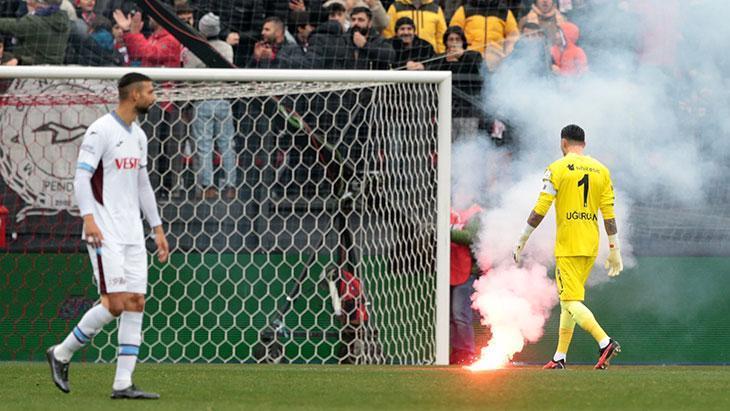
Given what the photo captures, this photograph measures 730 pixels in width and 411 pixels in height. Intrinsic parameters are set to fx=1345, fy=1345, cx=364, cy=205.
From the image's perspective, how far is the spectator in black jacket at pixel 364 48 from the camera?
13.4 metres

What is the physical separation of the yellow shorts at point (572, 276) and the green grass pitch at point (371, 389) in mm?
1050

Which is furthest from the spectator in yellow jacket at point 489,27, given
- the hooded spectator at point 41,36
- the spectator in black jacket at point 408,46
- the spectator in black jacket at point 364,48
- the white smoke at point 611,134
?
the hooded spectator at point 41,36

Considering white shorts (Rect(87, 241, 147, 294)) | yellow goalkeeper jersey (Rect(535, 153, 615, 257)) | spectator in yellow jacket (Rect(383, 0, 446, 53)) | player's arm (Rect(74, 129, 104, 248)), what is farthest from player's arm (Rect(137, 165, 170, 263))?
spectator in yellow jacket (Rect(383, 0, 446, 53))

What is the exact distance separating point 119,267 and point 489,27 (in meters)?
7.77

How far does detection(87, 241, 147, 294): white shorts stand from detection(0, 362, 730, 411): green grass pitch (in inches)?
23.8

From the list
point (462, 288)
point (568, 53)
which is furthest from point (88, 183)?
point (568, 53)

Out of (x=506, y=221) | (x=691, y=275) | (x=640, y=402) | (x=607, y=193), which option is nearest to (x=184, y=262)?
(x=506, y=221)

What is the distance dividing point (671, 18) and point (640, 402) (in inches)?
310

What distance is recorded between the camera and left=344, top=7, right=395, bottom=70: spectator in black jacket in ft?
44.0

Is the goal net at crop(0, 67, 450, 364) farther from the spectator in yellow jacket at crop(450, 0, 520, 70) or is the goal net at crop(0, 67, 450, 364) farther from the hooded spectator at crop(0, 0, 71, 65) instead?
the spectator in yellow jacket at crop(450, 0, 520, 70)

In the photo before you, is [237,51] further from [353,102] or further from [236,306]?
[236,306]

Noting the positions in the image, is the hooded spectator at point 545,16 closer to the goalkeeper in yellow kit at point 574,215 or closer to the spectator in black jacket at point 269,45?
the spectator in black jacket at point 269,45

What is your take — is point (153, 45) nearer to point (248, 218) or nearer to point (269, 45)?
point (269, 45)

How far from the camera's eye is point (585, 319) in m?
10.5
